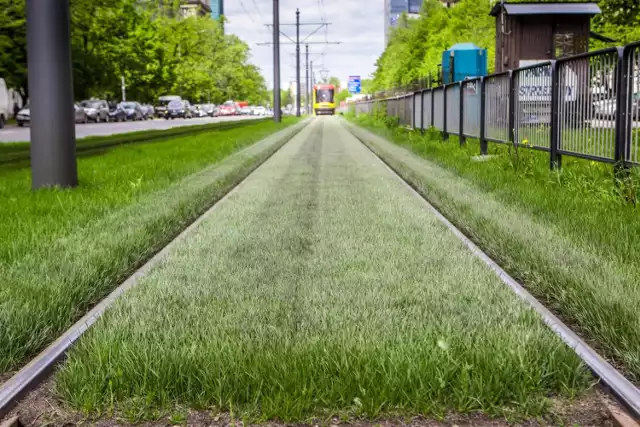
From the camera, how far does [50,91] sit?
10.1 metres

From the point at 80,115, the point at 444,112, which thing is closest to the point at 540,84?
the point at 444,112

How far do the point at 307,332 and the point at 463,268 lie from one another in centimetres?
195

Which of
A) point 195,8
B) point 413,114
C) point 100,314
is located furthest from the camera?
point 195,8

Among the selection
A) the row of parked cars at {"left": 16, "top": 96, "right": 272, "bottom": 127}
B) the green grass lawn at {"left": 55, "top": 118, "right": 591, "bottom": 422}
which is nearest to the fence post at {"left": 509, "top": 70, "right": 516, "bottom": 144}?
the green grass lawn at {"left": 55, "top": 118, "right": 591, "bottom": 422}

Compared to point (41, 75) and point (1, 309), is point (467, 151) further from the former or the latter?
point (1, 309)

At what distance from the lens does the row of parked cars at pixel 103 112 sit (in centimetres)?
5131

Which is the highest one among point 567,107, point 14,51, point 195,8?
point 195,8

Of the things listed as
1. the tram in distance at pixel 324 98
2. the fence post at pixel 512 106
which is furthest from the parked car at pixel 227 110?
the fence post at pixel 512 106

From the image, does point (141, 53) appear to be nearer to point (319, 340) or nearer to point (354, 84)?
point (319, 340)

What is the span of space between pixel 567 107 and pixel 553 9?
14252mm

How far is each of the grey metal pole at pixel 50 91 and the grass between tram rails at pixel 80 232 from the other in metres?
0.39

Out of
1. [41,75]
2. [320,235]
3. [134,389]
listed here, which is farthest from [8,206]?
[134,389]

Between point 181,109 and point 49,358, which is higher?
point 181,109

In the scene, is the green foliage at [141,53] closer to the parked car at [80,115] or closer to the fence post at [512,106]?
the parked car at [80,115]
